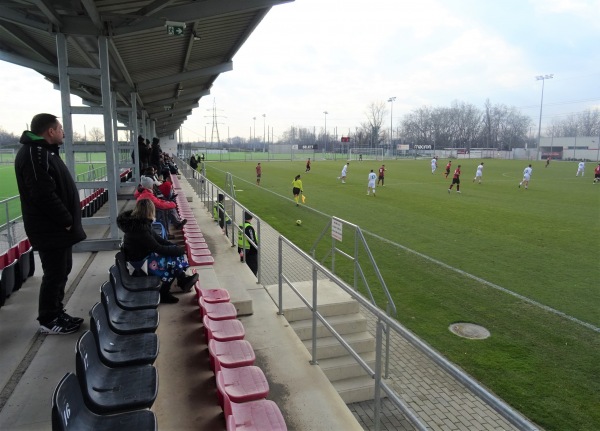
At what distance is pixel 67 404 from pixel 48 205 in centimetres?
194

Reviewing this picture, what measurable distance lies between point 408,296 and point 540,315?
2.32 meters

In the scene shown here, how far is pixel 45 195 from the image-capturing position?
338 centimetres

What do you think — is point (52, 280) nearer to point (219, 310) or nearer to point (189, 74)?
point (219, 310)

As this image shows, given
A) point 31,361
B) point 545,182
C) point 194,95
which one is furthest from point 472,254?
point 545,182

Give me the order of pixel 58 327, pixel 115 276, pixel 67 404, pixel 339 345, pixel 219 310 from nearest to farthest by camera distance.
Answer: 1. pixel 67 404
2. pixel 58 327
3. pixel 115 276
4. pixel 219 310
5. pixel 339 345

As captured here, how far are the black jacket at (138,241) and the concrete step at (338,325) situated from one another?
2373 mm

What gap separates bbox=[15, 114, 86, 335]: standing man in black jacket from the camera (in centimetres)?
338

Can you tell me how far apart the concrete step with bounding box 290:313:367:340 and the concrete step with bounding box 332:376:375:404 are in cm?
73

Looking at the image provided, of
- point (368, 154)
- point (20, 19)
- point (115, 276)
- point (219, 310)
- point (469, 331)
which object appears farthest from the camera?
point (368, 154)

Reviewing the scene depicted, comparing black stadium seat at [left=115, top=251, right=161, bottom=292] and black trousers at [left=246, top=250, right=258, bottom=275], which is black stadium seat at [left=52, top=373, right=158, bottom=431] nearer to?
black stadium seat at [left=115, top=251, right=161, bottom=292]

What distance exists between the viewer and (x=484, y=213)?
18.4 meters

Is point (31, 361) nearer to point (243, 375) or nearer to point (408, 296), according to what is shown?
point (243, 375)

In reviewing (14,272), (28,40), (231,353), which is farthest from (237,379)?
(28,40)

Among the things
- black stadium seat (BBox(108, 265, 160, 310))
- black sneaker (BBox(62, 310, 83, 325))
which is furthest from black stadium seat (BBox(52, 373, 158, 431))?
black sneaker (BBox(62, 310, 83, 325))
